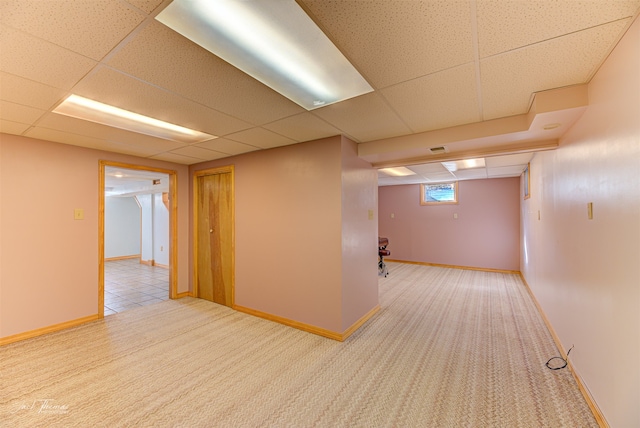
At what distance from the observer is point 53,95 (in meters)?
1.82

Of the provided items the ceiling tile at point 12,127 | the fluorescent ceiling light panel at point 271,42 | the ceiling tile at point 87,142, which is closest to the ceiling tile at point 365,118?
the fluorescent ceiling light panel at point 271,42

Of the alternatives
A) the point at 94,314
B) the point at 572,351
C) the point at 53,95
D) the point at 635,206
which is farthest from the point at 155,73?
the point at 572,351

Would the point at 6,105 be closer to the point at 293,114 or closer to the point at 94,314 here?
the point at 293,114

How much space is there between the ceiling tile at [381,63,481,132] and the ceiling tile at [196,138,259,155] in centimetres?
190

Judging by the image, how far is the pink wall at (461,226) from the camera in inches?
233

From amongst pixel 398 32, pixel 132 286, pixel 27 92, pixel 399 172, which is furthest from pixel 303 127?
pixel 132 286

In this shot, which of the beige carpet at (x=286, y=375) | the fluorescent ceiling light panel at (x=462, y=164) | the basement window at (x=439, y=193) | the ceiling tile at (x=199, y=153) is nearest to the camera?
the beige carpet at (x=286, y=375)

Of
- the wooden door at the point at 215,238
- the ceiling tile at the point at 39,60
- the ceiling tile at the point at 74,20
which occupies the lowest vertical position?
the wooden door at the point at 215,238

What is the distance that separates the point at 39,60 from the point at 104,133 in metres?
1.44

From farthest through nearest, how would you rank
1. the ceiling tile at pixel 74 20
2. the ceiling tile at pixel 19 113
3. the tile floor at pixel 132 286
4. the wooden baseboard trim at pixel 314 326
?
the tile floor at pixel 132 286 → the wooden baseboard trim at pixel 314 326 → the ceiling tile at pixel 19 113 → the ceiling tile at pixel 74 20

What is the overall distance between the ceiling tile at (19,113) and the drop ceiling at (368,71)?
0.02 meters

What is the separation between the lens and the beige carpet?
171 centimetres

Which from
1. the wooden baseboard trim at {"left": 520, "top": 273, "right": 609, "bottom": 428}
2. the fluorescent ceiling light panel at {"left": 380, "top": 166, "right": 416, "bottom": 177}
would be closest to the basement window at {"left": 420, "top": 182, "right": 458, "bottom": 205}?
the fluorescent ceiling light panel at {"left": 380, "top": 166, "right": 416, "bottom": 177}

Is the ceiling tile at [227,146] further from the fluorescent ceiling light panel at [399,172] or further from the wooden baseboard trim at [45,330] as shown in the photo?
the fluorescent ceiling light panel at [399,172]
